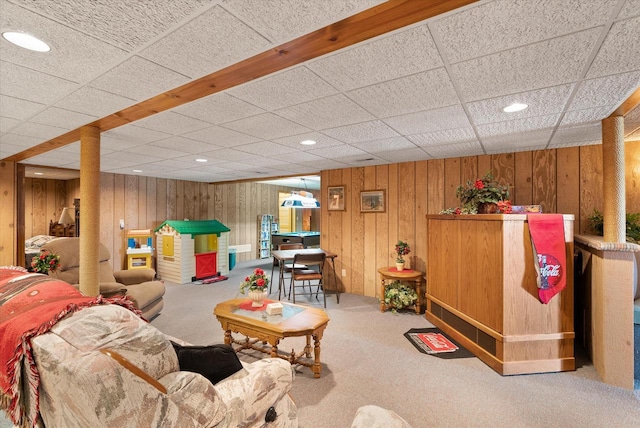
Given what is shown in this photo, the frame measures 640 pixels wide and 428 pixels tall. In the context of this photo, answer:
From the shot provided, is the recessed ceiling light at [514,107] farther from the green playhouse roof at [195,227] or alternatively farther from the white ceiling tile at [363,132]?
the green playhouse roof at [195,227]

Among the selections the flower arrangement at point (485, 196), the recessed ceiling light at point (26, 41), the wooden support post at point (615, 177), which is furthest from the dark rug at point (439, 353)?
the recessed ceiling light at point (26, 41)

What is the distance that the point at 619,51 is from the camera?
158 cm

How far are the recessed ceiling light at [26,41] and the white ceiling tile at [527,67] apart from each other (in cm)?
216

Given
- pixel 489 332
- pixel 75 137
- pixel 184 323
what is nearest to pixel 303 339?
pixel 184 323

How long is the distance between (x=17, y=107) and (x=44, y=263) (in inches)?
70.2

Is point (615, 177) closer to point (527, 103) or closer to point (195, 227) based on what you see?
point (527, 103)

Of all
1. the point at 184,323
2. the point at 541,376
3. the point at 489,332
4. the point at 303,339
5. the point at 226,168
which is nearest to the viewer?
the point at 541,376

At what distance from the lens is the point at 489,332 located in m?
2.87

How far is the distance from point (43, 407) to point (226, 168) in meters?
4.77

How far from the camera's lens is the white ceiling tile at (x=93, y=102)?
211 centimetres

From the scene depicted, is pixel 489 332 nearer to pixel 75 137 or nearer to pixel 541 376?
pixel 541 376

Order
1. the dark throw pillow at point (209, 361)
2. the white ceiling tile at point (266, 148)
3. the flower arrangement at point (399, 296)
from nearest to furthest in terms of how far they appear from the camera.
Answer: the dark throw pillow at point (209, 361) < the white ceiling tile at point (266, 148) < the flower arrangement at point (399, 296)

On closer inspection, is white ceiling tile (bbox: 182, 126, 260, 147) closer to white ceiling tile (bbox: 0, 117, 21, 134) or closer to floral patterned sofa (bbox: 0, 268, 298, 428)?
white ceiling tile (bbox: 0, 117, 21, 134)

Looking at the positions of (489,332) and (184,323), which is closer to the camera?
(489,332)
